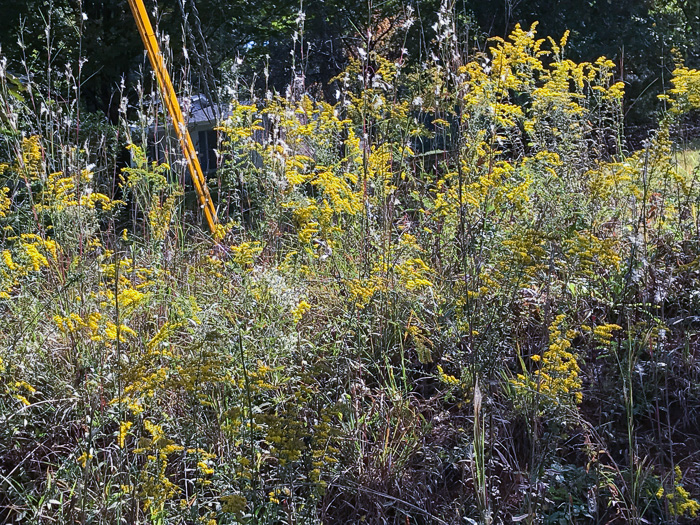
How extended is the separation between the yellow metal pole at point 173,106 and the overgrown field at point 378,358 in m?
0.15

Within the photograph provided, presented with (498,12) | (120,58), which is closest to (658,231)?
(498,12)

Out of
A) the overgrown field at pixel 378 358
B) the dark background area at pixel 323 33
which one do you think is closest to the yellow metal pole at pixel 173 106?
the overgrown field at pixel 378 358

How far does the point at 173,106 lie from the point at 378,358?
173 centimetres

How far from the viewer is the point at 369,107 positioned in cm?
393

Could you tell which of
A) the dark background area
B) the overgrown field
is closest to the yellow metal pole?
the overgrown field

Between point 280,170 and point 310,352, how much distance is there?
97 cm

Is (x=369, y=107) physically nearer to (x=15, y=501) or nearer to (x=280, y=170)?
(x=280, y=170)

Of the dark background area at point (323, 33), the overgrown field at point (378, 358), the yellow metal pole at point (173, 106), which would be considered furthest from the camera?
the dark background area at point (323, 33)

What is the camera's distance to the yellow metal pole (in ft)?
11.7

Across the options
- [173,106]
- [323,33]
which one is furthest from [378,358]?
[323,33]

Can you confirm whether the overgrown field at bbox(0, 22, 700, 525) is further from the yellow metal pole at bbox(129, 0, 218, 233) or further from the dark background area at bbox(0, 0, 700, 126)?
the dark background area at bbox(0, 0, 700, 126)

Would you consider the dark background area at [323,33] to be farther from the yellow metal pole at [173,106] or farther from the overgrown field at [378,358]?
the overgrown field at [378,358]

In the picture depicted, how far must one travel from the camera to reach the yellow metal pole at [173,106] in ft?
11.7

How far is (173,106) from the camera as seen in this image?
3711 millimetres
